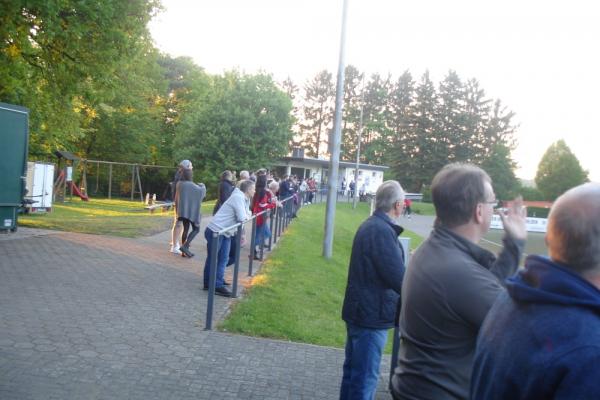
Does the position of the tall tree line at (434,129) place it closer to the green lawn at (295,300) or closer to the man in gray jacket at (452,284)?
the green lawn at (295,300)

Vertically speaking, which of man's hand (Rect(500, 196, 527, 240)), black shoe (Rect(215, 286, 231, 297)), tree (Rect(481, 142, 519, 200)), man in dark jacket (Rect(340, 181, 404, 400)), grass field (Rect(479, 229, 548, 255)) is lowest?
black shoe (Rect(215, 286, 231, 297))

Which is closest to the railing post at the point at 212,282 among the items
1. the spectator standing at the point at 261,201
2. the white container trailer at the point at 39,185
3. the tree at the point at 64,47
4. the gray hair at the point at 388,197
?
the gray hair at the point at 388,197

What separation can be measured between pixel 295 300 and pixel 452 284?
6.82 metres

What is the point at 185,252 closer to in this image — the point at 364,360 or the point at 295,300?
the point at 295,300

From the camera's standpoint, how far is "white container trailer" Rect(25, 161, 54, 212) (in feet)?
70.8

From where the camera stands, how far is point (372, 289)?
4047 millimetres

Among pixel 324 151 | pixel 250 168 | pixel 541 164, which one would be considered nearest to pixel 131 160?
pixel 250 168

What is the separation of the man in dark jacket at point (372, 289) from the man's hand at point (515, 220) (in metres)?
1.40

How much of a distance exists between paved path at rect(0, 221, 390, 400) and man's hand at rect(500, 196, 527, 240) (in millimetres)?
3107

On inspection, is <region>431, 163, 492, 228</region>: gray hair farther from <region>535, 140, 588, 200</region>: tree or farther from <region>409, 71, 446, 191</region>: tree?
<region>409, 71, 446, 191</region>: tree

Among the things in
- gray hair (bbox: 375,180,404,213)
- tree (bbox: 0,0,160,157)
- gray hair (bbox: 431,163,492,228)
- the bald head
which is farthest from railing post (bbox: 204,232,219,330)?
tree (bbox: 0,0,160,157)

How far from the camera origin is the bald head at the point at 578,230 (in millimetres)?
1656

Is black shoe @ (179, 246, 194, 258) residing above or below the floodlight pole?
below

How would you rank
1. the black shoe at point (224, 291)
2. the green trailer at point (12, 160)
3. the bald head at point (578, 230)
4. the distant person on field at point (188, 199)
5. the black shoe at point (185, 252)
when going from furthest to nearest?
the green trailer at point (12, 160)
the black shoe at point (185, 252)
the distant person on field at point (188, 199)
the black shoe at point (224, 291)
the bald head at point (578, 230)
